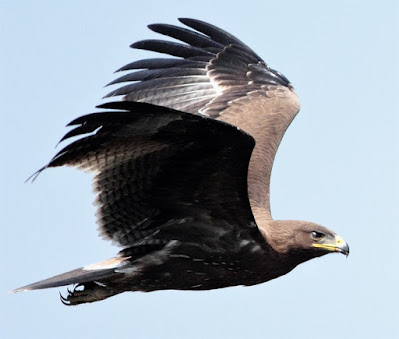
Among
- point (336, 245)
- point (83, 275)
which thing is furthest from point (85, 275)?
point (336, 245)

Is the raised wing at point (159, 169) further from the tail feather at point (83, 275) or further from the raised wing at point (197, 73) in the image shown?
the raised wing at point (197, 73)

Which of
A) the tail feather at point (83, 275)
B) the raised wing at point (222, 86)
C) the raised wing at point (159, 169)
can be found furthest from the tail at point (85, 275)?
the raised wing at point (222, 86)

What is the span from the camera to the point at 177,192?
396 inches

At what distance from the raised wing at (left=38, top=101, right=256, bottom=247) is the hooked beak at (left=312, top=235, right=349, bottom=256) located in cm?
82

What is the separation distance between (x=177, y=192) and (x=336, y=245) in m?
1.60

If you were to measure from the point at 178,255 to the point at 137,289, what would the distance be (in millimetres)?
563

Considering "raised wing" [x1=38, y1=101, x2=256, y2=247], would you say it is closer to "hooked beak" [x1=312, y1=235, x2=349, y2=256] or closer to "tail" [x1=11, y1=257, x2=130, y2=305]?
"tail" [x1=11, y1=257, x2=130, y2=305]

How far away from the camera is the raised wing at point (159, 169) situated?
8.95 metres

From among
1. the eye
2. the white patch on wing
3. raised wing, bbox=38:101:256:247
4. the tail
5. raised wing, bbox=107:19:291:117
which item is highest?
raised wing, bbox=107:19:291:117

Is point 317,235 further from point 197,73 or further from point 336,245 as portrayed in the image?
point 197,73

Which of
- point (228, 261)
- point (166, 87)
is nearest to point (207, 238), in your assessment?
point (228, 261)

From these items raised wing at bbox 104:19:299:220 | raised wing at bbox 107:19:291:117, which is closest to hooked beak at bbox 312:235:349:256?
raised wing at bbox 104:19:299:220

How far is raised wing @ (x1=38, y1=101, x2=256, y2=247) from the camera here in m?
8.95

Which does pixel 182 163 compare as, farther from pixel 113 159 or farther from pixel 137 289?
pixel 137 289
